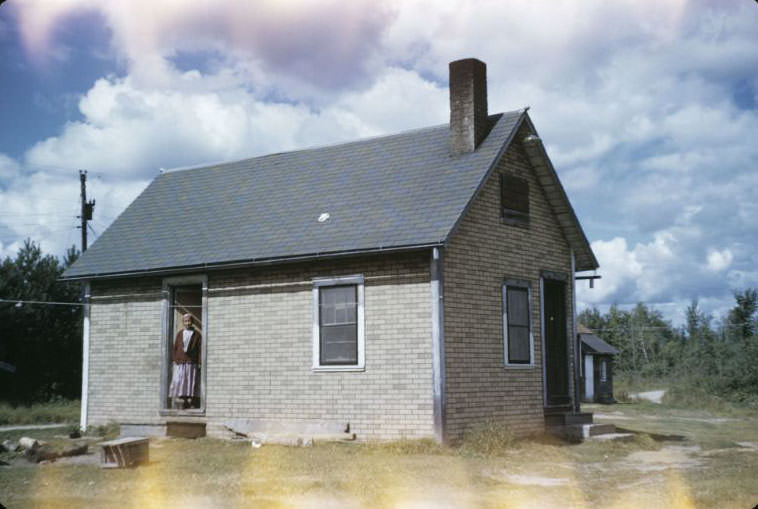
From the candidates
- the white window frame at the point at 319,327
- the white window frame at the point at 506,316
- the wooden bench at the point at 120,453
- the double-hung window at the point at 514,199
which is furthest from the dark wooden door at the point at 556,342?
the wooden bench at the point at 120,453

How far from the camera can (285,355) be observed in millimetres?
17516

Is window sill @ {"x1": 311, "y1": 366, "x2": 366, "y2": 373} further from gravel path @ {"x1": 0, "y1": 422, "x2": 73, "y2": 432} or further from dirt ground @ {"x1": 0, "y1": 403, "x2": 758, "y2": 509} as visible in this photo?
gravel path @ {"x1": 0, "y1": 422, "x2": 73, "y2": 432}

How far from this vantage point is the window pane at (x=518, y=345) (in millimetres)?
17844

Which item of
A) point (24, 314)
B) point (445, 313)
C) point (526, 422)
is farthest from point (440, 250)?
point (24, 314)

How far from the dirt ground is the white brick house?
44.6 inches

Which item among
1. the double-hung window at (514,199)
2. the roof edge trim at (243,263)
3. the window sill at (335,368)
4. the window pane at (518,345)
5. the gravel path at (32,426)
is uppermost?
the double-hung window at (514,199)

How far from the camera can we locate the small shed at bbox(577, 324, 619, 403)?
40.5m

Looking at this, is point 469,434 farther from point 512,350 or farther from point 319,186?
point 319,186

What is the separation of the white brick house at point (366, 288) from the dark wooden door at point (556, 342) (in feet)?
0.15

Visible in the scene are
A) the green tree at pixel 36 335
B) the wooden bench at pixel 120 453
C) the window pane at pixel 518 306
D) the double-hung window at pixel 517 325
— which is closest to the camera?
the wooden bench at pixel 120 453

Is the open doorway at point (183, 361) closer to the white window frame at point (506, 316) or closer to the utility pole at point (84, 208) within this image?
the white window frame at point (506, 316)

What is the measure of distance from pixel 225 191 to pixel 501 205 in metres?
7.17

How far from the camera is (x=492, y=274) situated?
57.3 ft

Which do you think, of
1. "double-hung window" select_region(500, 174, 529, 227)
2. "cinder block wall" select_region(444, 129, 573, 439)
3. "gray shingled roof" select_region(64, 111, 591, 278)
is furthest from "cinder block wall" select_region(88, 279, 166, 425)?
"double-hung window" select_region(500, 174, 529, 227)
